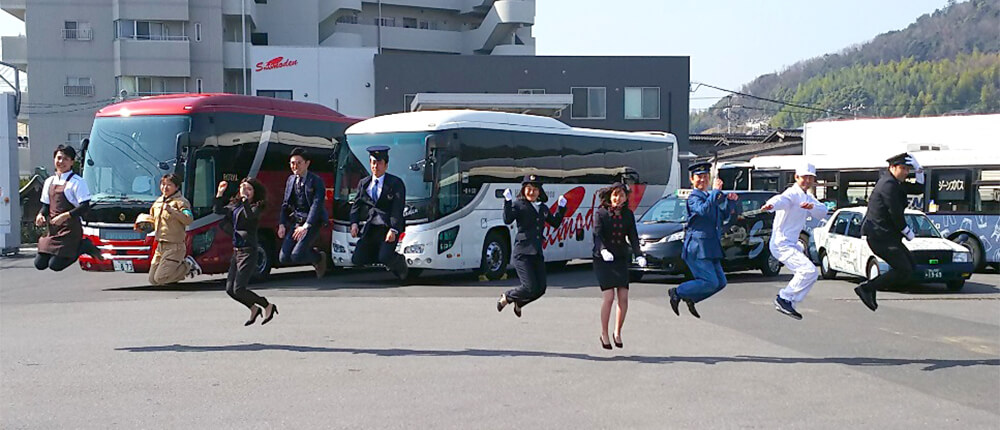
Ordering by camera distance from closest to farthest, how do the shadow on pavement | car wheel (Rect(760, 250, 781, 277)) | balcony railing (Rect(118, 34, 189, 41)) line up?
the shadow on pavement < car wheel (Rect(760, 250, 781, 277)) < balcony railing (Rect(118, 34, 189, 41))

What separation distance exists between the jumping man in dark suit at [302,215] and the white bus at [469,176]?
702cm

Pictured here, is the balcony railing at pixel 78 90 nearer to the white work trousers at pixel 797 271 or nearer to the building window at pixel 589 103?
the building window at pixel 589 103

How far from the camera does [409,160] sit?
60.3 feet

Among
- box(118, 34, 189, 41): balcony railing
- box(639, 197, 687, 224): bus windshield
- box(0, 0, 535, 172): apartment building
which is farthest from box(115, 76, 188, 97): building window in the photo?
box(639, 197, 687, 224): bus windshield

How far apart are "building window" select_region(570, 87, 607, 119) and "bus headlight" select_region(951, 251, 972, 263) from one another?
33714 mm

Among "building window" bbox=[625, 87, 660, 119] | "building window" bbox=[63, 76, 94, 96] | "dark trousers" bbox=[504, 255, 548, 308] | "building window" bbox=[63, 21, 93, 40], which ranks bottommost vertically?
"dark trousers" bbox=[504, 255, 548, 308]

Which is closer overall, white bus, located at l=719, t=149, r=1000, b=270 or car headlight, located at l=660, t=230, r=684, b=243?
car headlight, located at l=660, t=230, r=684, b=243

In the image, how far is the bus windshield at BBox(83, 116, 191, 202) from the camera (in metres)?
17.6

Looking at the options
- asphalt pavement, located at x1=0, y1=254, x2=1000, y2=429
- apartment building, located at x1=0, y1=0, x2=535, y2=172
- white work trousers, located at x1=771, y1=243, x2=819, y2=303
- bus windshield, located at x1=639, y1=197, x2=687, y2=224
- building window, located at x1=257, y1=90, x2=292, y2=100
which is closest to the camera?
asphalt pavement, located at x1=0, y1=254, x2=1000, y2=429

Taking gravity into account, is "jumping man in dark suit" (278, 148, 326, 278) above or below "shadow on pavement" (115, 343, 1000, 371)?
above

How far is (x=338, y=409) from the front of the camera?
7.52 meters

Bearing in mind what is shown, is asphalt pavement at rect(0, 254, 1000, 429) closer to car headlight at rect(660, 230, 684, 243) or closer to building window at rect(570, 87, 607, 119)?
car headlight at rect(660, 230, 684, 243)

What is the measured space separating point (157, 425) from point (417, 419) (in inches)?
70.1

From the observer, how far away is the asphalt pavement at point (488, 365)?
739cm
